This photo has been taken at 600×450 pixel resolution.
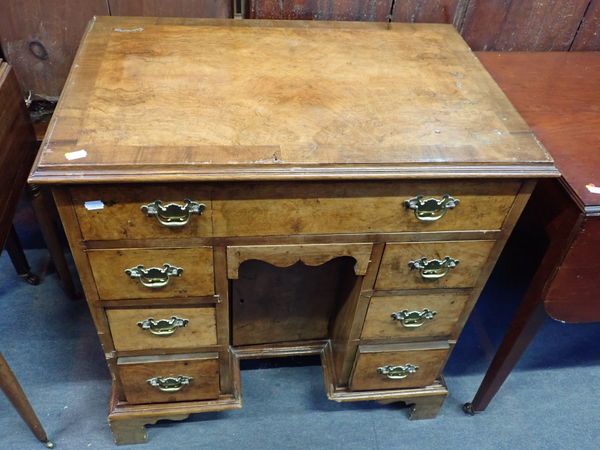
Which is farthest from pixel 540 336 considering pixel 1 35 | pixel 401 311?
pixel 1 35

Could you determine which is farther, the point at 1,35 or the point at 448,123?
the point at 1,35

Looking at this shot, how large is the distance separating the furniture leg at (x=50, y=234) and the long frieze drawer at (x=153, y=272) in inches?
21.8

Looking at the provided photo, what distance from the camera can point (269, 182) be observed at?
100 centimetres

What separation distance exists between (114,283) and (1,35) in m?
0.81

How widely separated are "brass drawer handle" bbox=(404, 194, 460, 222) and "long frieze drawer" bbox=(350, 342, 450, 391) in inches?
17.6

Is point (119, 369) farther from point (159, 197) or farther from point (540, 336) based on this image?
point (540, 336)

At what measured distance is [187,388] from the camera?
4.69ft

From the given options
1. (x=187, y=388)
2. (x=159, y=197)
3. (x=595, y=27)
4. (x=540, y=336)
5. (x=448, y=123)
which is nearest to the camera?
(x=159, y=197)

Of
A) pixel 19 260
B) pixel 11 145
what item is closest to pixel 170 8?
pixel 11 145

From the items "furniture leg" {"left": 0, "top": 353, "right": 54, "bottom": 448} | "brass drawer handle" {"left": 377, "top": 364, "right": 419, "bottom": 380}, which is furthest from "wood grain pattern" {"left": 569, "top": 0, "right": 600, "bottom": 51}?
"furniture leg" {"left": 0, "top": 353, "right": 54, "bottom": 448}

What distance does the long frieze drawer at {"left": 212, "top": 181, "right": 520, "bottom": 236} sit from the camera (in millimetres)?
1030

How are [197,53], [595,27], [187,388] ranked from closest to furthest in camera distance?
[197,53], [187,388], [595,27]

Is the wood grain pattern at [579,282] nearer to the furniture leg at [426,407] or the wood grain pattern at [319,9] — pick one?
the furniture leg at [426,407]

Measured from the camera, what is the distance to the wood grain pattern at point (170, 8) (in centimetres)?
144
